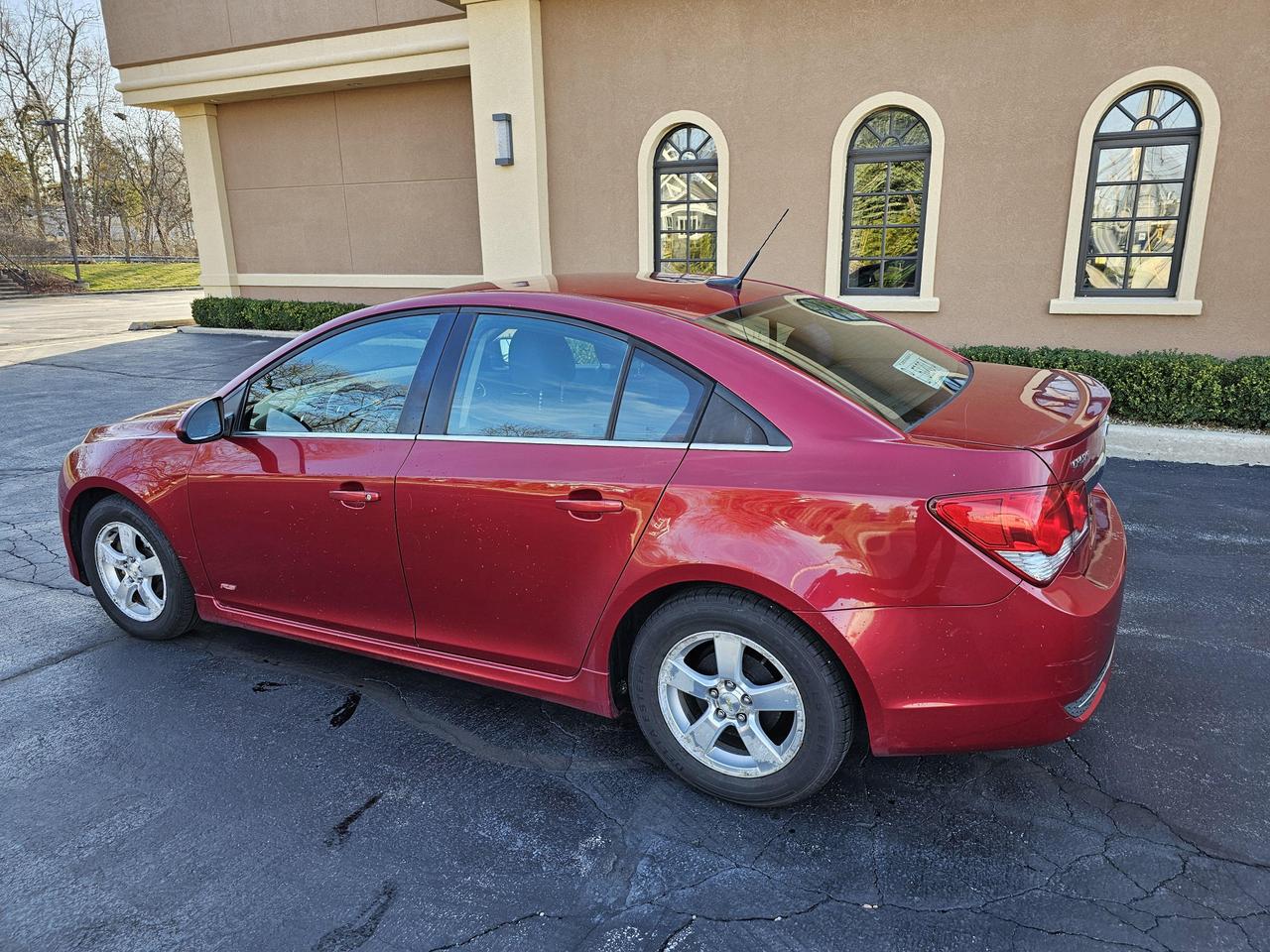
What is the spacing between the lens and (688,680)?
2.68m

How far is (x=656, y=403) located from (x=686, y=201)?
Result: 798 cm

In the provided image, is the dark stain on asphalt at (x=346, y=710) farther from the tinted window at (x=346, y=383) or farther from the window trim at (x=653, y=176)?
the window trim at (x=653, y=176)

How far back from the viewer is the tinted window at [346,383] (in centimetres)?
318

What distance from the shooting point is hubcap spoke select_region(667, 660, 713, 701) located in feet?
8.69

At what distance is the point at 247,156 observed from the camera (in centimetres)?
1485

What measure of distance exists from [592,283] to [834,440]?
137cm

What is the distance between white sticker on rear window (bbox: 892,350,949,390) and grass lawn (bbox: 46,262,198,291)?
3867 cm

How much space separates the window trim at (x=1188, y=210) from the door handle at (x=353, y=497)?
7.91 metres

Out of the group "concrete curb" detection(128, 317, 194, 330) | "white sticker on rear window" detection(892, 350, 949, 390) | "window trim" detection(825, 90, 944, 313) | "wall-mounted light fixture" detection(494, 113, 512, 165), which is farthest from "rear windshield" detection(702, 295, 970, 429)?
"concrete curb" detection(128, 317, 194, 330)

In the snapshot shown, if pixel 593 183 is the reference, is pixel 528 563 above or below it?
below

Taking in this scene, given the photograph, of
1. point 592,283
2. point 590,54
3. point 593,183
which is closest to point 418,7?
point 590,54

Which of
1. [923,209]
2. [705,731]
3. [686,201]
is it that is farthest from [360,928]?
[686,201]

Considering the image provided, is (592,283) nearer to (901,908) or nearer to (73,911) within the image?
(901,908)

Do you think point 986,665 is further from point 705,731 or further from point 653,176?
point 653,176
